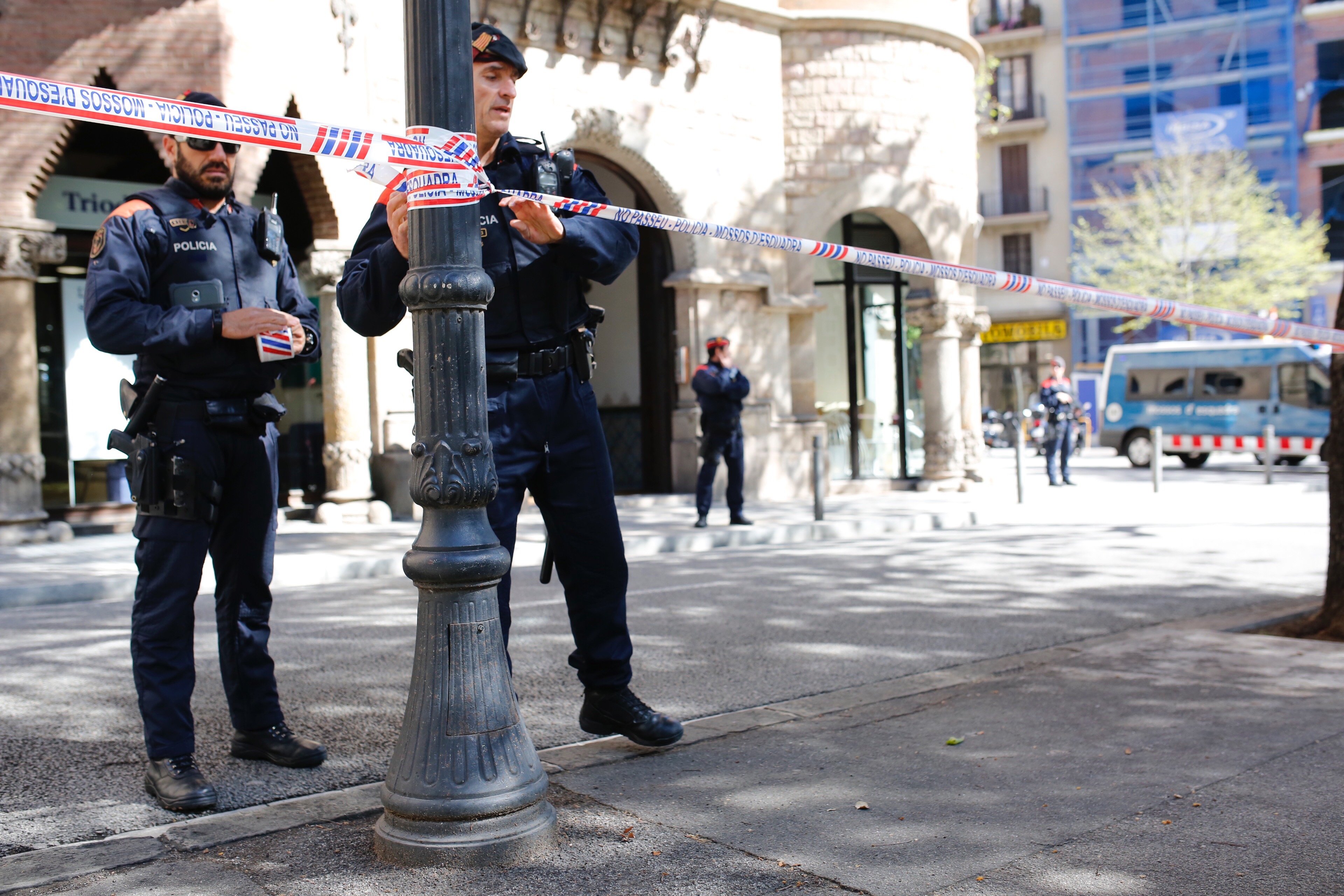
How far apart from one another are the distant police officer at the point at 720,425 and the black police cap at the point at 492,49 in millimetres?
8268

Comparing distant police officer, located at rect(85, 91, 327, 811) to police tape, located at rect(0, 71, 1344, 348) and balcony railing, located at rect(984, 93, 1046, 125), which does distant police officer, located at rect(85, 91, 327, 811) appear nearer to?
police tape, located at rect(0, 71, 1344, 348)

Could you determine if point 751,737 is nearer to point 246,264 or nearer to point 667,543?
point 246,264

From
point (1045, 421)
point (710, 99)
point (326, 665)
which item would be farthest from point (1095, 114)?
point (326, 665)

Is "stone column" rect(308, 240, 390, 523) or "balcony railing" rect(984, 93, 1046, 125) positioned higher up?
"balcony railing" rect(984, 93, 1046, 125)

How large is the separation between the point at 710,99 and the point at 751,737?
1264cm

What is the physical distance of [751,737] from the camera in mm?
4176

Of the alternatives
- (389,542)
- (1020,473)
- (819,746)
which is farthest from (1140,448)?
(819,746)

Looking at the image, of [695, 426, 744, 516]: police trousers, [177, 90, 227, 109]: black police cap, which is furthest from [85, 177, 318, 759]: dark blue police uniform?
[695, 426, 744, 516]: police trousers

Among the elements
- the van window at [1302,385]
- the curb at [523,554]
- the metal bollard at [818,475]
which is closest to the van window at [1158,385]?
the van window at [1302,385]

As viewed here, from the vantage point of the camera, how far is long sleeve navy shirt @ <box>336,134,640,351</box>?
139 inches

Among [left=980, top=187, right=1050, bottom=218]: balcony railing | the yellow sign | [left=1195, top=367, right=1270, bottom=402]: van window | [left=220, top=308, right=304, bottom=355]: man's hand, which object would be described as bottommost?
[left=220, top=308, right=304, bottom=355]: man's hand

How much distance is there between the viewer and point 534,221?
3.35 m

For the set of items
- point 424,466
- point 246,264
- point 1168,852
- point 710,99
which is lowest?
point 1168,852

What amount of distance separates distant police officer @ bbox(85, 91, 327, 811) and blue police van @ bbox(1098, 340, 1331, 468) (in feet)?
69.2
